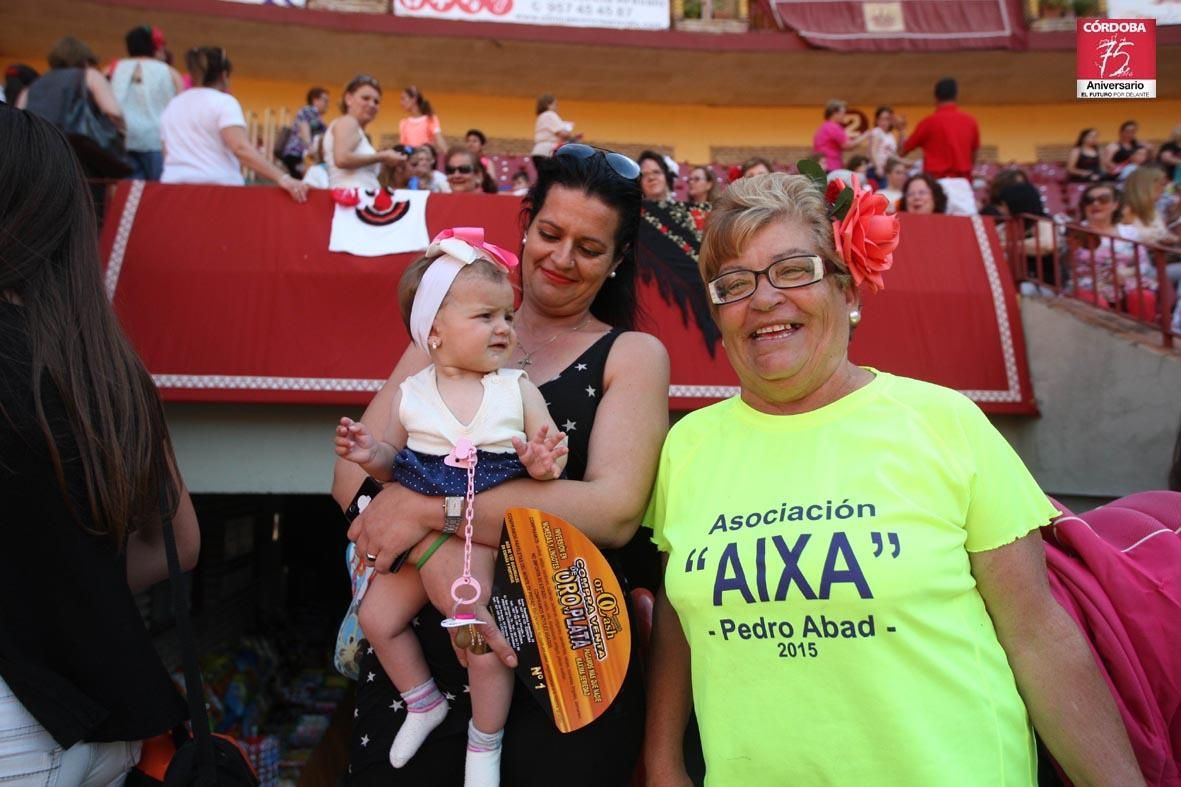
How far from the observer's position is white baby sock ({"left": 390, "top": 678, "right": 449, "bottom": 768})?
1.86 m

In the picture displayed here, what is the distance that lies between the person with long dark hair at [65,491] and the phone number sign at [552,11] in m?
11.8

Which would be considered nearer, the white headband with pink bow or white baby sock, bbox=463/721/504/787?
white baby sock, bbox=463/721/504/787

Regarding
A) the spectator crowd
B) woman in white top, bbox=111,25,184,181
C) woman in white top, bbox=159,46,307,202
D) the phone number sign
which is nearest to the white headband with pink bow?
the spectator crowd

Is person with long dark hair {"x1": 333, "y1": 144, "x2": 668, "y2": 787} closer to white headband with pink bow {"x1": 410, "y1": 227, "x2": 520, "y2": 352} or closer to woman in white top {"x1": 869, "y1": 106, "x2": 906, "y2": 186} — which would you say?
white headband with pink bow {"x1": 410, "y1": 227, "x2": 520, "y2": 352}

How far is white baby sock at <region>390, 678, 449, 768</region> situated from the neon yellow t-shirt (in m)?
0.57

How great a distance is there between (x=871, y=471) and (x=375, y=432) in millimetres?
1093

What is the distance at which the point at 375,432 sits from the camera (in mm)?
2045

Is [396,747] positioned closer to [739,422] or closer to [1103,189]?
[739,422]

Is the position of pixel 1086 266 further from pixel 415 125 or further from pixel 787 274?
pixel 415 125

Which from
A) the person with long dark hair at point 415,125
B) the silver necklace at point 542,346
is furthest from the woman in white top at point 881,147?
the silver necklace at point 542,346

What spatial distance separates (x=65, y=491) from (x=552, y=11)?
1257cm

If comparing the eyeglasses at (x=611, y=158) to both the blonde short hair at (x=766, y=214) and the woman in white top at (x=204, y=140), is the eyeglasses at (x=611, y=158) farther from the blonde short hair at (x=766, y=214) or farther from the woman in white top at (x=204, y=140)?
the woman in white top at (x=204, y=140)

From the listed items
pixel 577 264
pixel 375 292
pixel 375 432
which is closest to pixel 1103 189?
pixel 375 292

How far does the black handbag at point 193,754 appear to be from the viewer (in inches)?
65.2
